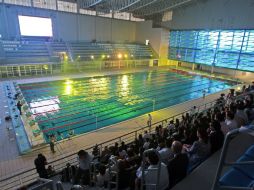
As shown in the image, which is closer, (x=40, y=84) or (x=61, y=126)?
(x=61, y=126)

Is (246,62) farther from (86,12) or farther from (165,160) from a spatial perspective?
(165,160)

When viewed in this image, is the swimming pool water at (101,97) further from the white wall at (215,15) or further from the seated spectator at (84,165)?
the white wall at (215,15)

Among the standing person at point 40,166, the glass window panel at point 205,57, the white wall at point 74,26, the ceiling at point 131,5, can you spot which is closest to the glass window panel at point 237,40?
the glass window panel at point 205,57

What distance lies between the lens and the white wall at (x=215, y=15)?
62.6 feet

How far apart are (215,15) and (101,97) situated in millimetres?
16798

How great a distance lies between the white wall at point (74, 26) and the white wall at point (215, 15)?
302 inches

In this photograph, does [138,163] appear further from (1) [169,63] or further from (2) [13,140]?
(1) [169,63]

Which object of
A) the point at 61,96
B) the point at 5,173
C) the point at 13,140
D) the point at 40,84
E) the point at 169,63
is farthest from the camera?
the point at 169,63

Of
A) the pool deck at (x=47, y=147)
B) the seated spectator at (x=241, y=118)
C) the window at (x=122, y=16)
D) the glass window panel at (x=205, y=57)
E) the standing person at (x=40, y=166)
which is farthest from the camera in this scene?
the window at (x=122, y=16)

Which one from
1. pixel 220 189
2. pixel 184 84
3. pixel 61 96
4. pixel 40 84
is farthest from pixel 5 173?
pixel 184 84

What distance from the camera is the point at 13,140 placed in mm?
7898

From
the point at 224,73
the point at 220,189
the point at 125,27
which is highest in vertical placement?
the point at 125,27

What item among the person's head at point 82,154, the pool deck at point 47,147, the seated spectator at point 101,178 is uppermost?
the person's head at point 82,154

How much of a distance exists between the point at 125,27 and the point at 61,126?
2330cm
